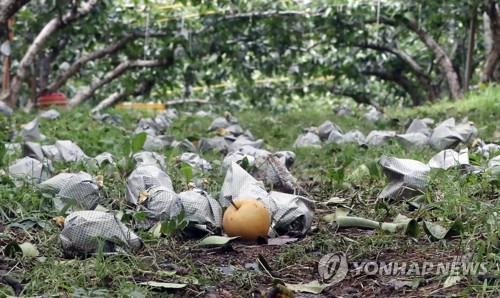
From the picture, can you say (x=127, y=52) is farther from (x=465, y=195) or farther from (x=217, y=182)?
(x=465, y=195)

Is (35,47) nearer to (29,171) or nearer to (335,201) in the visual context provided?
(29,171)

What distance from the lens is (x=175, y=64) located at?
37.4 ft

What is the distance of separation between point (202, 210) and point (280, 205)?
0.88ft

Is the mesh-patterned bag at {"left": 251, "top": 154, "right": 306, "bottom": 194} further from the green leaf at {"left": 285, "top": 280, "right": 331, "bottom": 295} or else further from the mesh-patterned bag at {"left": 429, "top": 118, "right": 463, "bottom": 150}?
the mesh-patterned bag at {"left": 429, "top": 118, "right": 463, "bottom": 150}

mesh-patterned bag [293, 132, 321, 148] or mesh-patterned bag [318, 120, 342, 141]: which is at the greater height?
mesh-patterned bag [293, 132, 321, 148]

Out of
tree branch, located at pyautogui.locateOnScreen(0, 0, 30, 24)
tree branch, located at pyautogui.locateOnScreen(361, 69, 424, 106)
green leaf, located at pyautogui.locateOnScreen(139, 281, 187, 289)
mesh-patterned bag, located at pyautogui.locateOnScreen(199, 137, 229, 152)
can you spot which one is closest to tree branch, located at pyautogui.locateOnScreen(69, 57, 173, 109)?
tree branch, located at pyautogui.locateOnScreen(361, 69, 424, 106)

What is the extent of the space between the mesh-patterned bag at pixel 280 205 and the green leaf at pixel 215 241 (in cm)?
24

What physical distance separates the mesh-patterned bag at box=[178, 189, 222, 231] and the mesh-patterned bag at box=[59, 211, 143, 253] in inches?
11.0

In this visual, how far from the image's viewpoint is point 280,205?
266 centimetres

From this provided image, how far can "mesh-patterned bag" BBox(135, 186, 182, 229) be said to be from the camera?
260cm

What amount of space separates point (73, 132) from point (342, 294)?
3.62 meters

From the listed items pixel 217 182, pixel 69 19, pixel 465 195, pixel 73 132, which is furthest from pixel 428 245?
pixel 69 19

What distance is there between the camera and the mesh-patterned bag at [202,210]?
2.56 meters

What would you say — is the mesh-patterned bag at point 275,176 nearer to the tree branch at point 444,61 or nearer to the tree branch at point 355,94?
the tree branch at point 444,61
